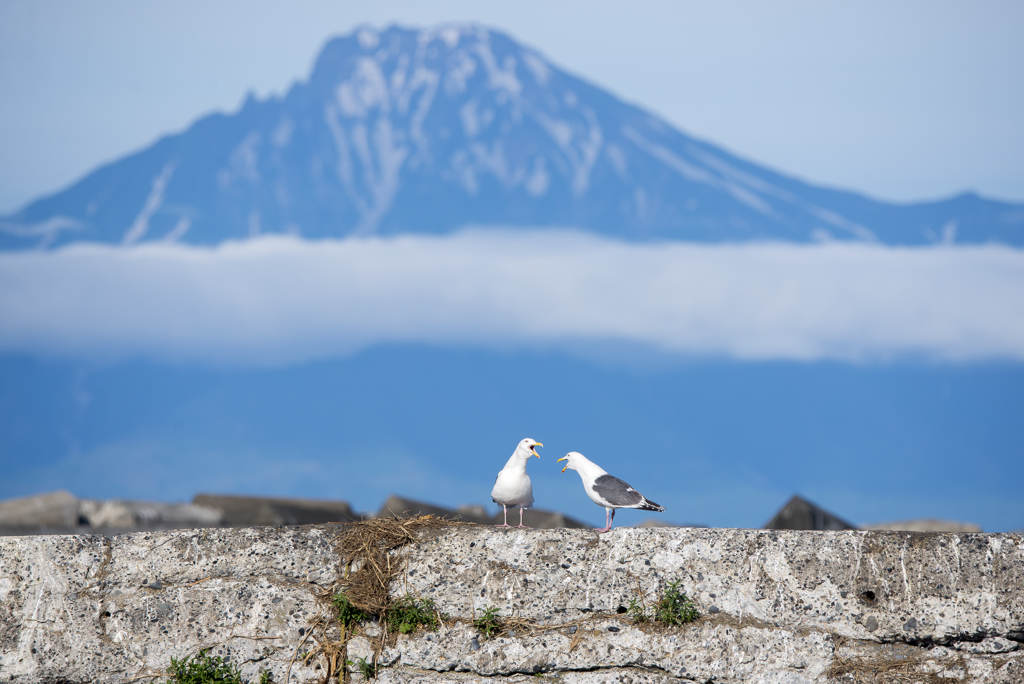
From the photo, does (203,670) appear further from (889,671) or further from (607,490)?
(889,671)

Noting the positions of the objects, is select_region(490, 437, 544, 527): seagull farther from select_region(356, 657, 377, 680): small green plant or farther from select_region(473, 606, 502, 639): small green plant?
select_region(356, 657, 377, 680): small green plant

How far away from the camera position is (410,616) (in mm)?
4746

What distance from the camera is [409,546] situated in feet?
16.0

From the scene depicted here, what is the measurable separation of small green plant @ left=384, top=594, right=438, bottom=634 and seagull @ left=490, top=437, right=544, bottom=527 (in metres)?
0.63

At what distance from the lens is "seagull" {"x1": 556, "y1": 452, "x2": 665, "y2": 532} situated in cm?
474

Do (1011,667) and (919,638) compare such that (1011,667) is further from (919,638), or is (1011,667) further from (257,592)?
(257,592)

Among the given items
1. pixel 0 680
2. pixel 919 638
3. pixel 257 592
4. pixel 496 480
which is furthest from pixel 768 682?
pixel 0 680

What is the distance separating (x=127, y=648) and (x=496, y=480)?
2.07m

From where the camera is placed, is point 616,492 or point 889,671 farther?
point 616,492

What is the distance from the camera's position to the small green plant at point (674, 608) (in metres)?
4.50

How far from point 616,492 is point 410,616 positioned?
1.23 m

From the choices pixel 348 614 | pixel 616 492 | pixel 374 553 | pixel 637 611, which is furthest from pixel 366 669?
pixel 616 492

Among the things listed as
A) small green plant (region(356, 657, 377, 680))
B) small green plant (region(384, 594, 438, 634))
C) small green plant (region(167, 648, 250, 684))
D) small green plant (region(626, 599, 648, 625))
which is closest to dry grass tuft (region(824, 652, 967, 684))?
small green plant (region(626, 599, 648, 625))

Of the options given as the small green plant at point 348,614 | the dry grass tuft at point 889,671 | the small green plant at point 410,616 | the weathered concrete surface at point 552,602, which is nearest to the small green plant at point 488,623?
the weathered concrete surface at point 552,602
